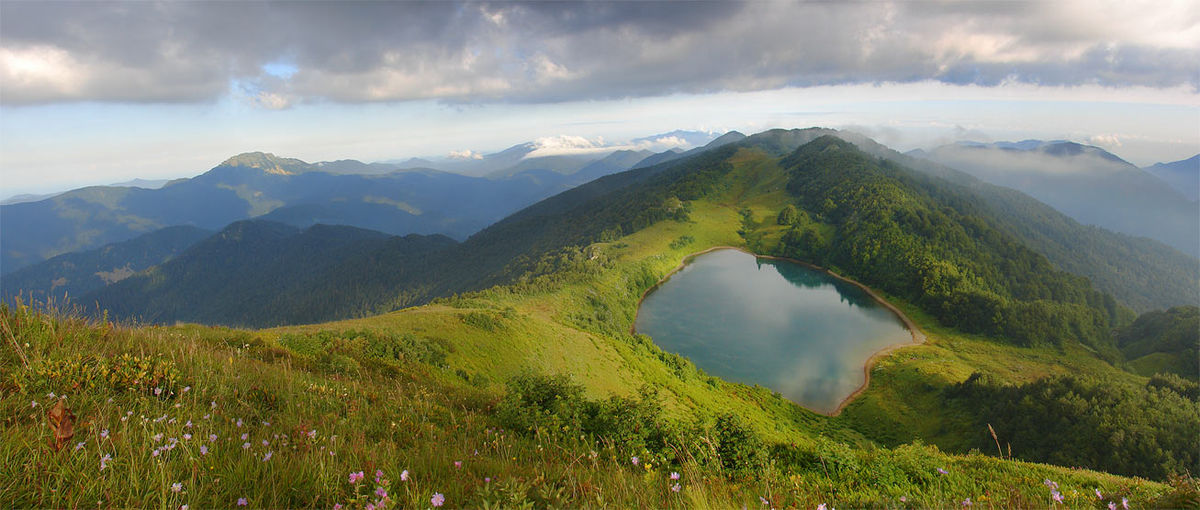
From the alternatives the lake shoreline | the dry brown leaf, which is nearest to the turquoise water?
the lake shoreline

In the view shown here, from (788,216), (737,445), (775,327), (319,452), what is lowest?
(775,327)

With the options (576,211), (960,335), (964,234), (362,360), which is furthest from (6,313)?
(576,211)

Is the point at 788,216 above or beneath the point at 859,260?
above

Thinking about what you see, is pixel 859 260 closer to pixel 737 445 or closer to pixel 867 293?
pixel 867 293

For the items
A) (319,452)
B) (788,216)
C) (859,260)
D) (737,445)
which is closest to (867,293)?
(859,260)

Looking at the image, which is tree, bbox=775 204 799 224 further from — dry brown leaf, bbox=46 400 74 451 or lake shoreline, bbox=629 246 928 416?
dry brown leaf, bbox=46 400 74 451

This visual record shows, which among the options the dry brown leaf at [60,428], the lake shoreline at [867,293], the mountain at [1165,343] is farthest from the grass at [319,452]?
the mountain at [1165,343]

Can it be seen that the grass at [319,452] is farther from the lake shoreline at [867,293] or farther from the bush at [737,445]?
the lake shoreline at [867,293]

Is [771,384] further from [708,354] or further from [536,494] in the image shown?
[536,494]
